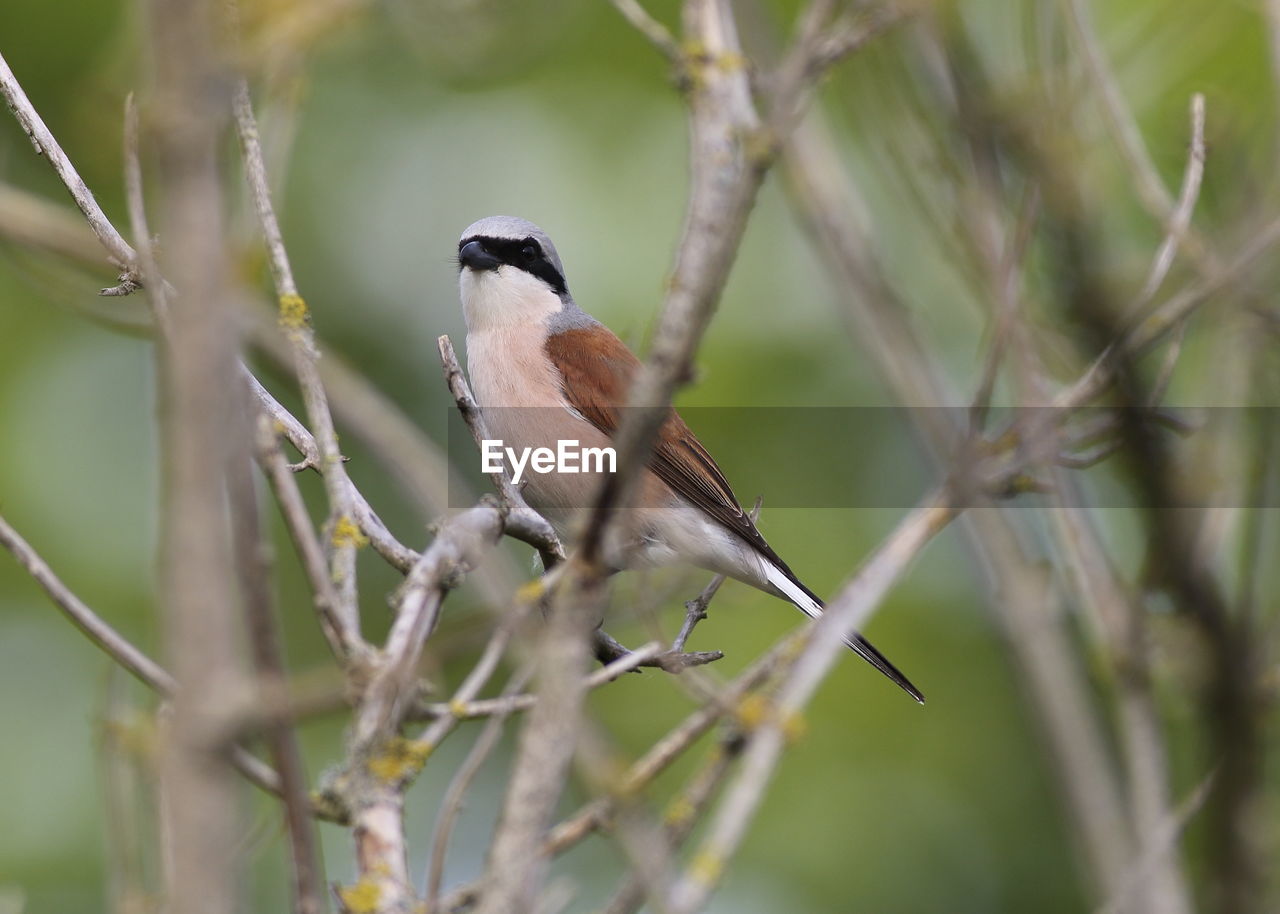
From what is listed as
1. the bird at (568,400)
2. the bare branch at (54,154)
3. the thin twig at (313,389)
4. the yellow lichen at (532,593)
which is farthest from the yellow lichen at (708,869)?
the bird at (568,400)

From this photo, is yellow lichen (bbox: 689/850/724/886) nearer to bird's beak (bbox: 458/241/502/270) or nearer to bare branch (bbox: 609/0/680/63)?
bare branch (bbox: 609/0/680/63)

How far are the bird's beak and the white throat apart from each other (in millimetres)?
30

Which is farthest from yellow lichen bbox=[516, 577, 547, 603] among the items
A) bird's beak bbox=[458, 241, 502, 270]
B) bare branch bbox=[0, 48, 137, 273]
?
bird's beak bbox=[458, 241, 502, 270]

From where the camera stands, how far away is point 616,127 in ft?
23.7

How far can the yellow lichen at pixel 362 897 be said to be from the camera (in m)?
1.30

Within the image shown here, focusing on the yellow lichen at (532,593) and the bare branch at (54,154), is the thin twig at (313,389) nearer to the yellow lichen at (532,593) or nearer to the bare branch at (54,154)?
the yellow lichen at (532,593)

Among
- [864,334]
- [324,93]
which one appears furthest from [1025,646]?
[324,93]

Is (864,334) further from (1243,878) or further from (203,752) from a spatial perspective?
(203,752)

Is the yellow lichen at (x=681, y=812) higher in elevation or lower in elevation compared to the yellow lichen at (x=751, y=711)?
lower

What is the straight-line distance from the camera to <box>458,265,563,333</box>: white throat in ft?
14.3

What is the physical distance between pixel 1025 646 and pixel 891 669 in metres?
2.37

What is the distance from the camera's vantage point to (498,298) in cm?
438

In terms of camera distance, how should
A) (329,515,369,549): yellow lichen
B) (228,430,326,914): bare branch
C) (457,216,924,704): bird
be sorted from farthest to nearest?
1. (457,216,924,704): bird
2. (329,515,369,549): yellow lichen
3. (228,430,326,914): bare branch

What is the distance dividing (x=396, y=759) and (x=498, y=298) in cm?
310
